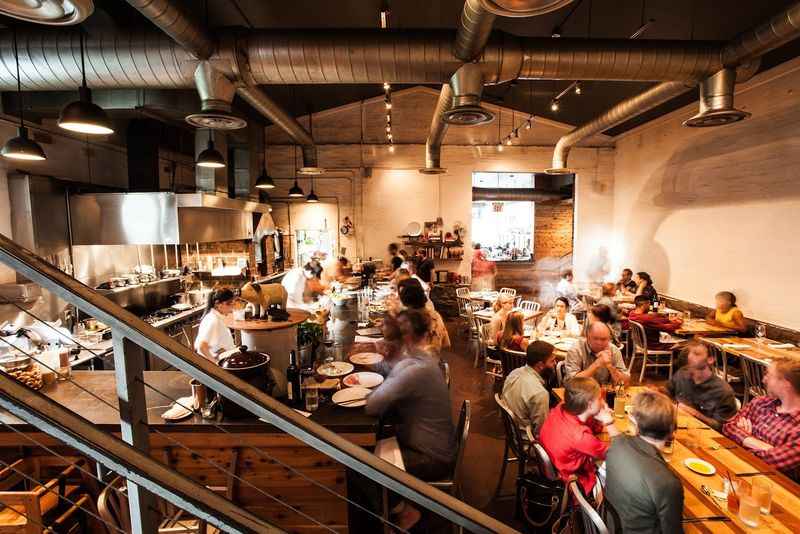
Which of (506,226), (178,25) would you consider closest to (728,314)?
(178,25)

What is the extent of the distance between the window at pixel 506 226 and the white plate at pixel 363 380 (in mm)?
11480

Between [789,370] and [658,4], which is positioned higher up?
[658,4]

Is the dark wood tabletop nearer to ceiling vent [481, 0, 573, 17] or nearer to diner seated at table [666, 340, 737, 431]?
ceiling vent [481, 0, 573, 17]

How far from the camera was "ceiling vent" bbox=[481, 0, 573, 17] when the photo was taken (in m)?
2.12

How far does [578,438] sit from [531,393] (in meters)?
0.70

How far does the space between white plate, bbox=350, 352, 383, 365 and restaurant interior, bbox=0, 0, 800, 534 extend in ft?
0.09

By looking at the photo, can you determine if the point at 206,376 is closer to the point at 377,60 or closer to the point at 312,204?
the point at 377,60

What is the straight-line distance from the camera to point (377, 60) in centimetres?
418

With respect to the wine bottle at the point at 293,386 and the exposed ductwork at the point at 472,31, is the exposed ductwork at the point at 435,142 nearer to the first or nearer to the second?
the exposed ductwork at the point at 472,31

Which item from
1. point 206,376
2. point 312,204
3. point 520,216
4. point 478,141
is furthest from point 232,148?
point 520,216

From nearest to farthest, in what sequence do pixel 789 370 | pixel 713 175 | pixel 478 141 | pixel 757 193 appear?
pixel 789 370
pixel 757 193
pixel 713 175
pixel 478 141

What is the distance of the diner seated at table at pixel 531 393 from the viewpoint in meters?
3.21

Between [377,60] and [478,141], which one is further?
[478,141]

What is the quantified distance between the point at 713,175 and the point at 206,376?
29.0 feet
